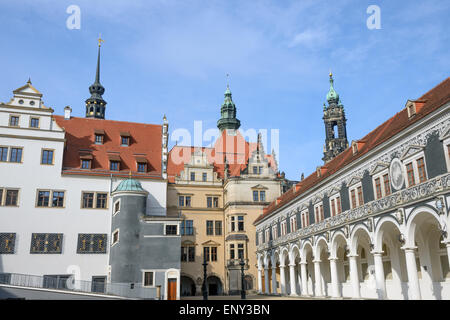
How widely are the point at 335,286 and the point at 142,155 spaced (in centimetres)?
2369

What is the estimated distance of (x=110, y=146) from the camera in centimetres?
4241

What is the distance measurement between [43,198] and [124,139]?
1049 cm

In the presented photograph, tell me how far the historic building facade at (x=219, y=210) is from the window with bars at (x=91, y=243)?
11.3 meters

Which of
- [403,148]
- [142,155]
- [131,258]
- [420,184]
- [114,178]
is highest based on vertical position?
[142,155]

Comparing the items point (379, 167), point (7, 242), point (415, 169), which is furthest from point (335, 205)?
point (7, 242)

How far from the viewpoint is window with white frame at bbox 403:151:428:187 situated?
19.1m

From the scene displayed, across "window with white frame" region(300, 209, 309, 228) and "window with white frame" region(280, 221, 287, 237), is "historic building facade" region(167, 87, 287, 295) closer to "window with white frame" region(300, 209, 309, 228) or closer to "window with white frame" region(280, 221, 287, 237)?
"window with white frame" region(280, 221, 287, 237)

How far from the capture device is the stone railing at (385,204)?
17.9 meters

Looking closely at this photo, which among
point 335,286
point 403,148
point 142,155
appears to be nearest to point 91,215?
point 142,155

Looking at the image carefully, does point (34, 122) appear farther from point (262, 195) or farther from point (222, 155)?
point (262, 195)
